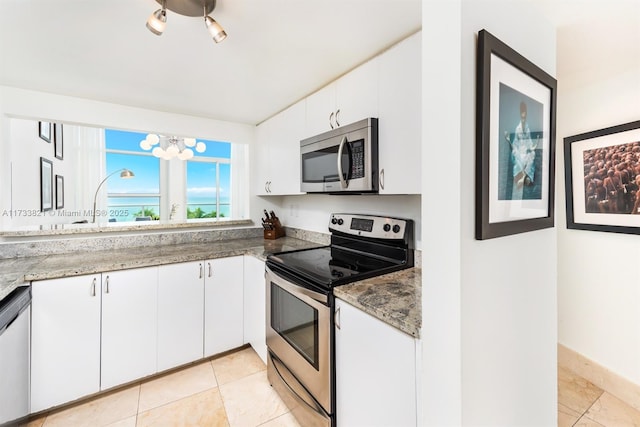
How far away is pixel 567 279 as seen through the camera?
78.0 inches

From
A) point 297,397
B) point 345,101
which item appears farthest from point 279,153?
point 297,397

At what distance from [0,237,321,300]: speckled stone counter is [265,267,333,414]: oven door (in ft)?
1.30

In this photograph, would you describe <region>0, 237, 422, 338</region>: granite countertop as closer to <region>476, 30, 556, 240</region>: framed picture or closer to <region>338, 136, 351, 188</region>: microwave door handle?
<region>476, 30, 556, 240</region>: framed picture

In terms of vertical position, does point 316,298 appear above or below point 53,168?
below

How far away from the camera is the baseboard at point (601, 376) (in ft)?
5.49

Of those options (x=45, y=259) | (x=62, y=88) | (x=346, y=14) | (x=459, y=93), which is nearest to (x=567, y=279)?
(x=459, y=93)

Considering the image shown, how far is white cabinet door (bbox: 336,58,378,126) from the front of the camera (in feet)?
5.08

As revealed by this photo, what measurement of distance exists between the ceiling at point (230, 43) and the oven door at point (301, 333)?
133cm

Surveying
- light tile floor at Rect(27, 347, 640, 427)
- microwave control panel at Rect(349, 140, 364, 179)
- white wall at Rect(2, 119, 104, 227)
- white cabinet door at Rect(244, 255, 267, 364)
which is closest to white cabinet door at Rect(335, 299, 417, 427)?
light tile floor at Rect(27, 347, 640, 427)

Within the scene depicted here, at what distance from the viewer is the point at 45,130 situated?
9.78ft

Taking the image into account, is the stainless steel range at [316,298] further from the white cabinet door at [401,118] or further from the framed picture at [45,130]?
the framed picture at [45,130]

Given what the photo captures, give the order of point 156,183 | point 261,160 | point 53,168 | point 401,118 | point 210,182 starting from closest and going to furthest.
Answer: point 401,118, point 261,160, point 53,168, point 156,183, point 210,182

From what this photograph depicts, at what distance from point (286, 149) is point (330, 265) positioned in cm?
121

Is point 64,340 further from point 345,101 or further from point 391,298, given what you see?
point 345,101
